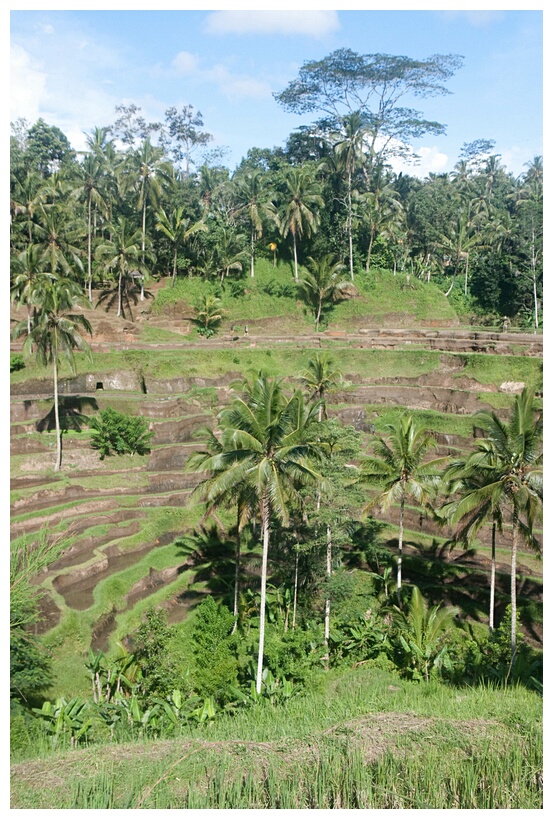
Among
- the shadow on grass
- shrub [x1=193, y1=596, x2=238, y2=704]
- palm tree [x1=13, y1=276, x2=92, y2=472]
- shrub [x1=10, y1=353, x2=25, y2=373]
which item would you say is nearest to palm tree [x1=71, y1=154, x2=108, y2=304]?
shrub [x1=10, y1=353, x2=25, y2=373]

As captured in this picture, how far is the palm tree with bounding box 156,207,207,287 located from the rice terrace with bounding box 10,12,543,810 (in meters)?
0.46

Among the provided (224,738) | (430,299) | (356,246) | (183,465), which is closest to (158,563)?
(183,465)

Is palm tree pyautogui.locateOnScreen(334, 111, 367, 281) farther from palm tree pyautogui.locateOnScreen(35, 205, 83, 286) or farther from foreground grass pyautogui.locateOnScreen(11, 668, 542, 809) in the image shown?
foreground grass pyautogui.locateOnScreen(11, 668, 542, 809)

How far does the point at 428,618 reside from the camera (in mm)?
19172

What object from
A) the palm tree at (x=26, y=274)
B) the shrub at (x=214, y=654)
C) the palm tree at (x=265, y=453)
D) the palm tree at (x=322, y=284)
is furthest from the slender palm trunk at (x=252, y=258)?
the palm tree at (x=265, y=453)

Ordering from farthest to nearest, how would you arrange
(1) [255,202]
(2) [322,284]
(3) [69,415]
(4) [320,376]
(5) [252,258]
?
(5) [252,258] < (1) [255,202] < (2) [322,284] < (3) [69,415] < (4) [320,376]

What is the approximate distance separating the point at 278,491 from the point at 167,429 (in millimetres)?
16198

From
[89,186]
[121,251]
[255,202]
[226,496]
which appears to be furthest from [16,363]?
[255,202]

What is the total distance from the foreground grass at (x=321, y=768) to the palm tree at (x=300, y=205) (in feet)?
137

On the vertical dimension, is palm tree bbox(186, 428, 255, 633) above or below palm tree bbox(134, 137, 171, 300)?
below

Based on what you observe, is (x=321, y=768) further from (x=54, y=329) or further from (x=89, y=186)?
(x=89, y=186)

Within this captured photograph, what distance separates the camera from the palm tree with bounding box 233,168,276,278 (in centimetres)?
4878

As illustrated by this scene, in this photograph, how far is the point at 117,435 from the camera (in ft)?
94.1
